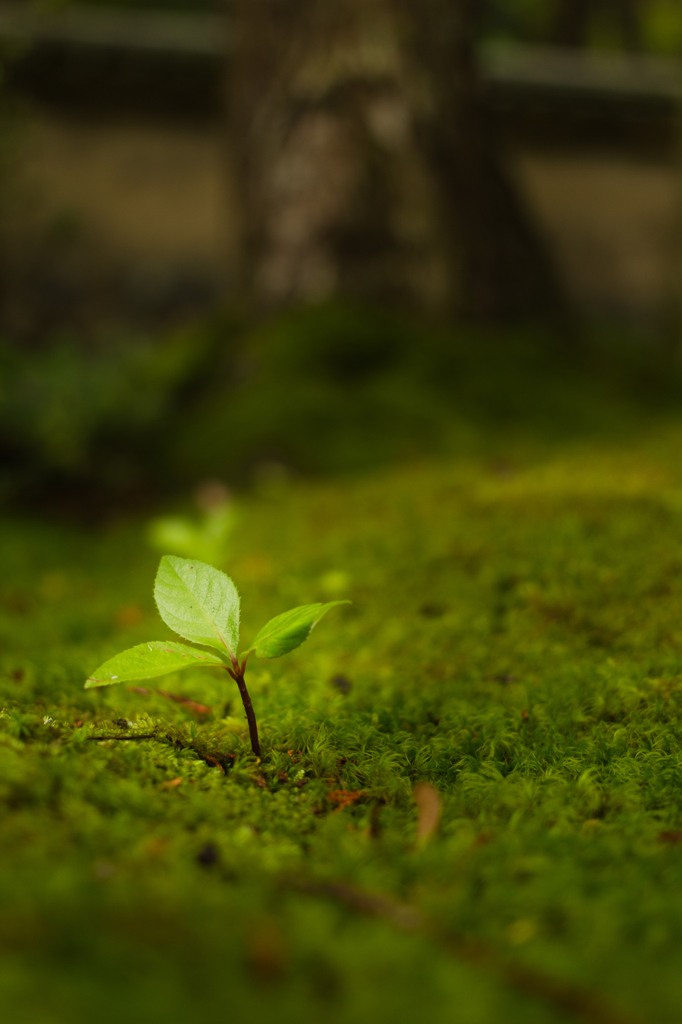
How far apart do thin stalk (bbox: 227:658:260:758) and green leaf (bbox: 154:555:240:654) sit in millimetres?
29

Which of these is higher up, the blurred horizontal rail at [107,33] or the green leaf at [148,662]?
the blurred horizontal rail at [107,33]

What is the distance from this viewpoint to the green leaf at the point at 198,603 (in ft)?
3.78

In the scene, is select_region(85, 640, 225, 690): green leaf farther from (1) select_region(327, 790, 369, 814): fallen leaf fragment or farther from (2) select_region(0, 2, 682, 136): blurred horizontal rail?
(2) select_region(0, 2, 682, 136): blurred horizontal rail

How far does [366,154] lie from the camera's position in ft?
13.0

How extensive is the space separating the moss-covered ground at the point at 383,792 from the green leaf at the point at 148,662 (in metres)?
0.10

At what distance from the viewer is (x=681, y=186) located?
16.8 ft

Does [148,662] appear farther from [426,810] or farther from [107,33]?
[107,33]

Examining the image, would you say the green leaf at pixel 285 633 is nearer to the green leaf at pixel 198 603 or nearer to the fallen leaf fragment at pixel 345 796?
the green leaf at pixel 198 603

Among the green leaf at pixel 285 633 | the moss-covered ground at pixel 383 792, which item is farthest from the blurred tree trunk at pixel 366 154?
the green leaf at pixel 285 633

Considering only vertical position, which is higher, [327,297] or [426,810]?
[327,297]

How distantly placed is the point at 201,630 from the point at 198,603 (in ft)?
0.14

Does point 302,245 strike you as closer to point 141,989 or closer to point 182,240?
point 182,240

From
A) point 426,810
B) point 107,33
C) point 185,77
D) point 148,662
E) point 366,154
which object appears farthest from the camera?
point 185,77

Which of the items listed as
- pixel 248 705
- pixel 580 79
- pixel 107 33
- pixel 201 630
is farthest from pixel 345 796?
pixel 580 79
